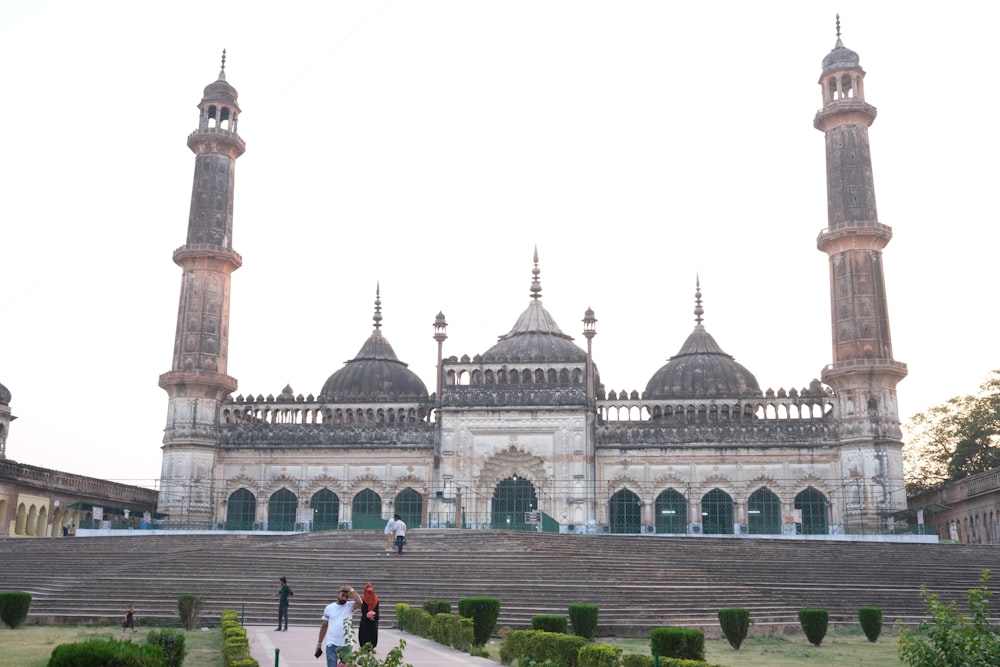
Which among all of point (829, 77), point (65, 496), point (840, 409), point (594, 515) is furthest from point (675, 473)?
point (65, 496)

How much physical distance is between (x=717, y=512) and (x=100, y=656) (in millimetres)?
32703

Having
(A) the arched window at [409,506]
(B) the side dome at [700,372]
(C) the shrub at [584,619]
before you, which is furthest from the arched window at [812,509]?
(C) the shrub at [584,619]

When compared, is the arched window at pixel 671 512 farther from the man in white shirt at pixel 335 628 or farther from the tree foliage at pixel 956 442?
the man in white shirt at pixel 335 628

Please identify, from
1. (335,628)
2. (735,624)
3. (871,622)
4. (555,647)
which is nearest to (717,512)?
(871,622)

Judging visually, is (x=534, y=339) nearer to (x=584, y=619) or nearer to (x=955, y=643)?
(x=584, y=619)

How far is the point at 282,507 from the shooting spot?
41156mm

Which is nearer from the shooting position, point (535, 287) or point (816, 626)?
point (816, 626)

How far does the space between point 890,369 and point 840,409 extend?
2.39 m

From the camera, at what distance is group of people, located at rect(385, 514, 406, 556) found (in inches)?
1024

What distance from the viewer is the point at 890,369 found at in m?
36.9

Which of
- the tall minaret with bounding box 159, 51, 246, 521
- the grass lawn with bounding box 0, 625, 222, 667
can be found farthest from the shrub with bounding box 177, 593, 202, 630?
the tall minaret with bounding box 159, 51, 246, 521

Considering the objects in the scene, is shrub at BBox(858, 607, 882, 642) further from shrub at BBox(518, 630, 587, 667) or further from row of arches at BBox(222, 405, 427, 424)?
row of arches at BBox(222, 405, 427, 424)

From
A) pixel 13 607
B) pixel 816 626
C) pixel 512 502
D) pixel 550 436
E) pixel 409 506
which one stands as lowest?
pixel 816 626

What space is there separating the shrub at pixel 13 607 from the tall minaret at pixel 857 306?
27.9 meters
